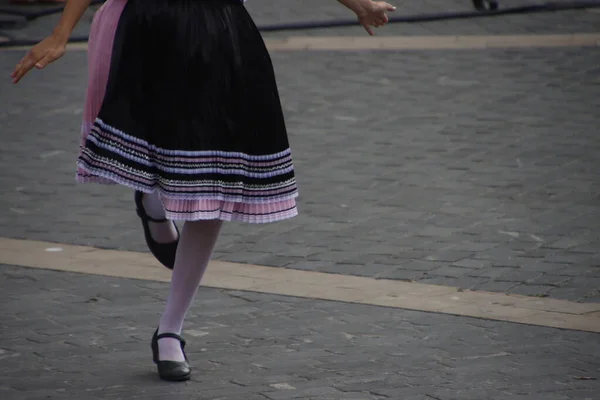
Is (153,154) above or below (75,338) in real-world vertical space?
above

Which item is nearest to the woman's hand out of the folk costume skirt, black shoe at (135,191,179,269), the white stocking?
the folk costume skirt

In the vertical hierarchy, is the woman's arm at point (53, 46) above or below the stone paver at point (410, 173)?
above

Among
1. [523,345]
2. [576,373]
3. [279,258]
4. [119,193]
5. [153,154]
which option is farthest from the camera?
[119,193]

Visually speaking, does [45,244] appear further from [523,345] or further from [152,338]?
[523,345]

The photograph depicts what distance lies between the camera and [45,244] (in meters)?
6.52

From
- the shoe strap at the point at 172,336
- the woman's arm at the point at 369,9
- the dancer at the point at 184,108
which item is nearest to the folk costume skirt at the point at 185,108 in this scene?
the dancer at the point at 184,108

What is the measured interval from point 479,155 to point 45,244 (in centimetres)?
318

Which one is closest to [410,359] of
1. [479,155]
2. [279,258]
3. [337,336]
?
[337,336]

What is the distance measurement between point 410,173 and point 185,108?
13.2 feet

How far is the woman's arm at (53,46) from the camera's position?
13.3ft

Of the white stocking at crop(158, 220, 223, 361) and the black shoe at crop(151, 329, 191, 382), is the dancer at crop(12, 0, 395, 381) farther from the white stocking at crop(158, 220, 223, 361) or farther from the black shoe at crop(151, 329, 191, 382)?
the black shoe at crop(151, 329, 191, 382)

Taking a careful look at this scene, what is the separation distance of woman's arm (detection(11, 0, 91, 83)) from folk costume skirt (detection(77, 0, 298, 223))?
14 centimetres

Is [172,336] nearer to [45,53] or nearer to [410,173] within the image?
[45,53]

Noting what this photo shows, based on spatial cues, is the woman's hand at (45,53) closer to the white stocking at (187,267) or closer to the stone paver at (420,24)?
the white stocking at (187,267)
